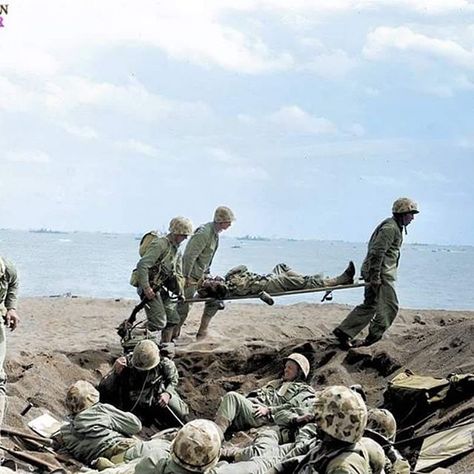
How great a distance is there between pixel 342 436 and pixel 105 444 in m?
2.88

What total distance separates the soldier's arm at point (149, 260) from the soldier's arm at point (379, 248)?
8.39ft

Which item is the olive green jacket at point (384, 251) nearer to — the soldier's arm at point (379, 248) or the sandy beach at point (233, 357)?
the soldier's arm at point (379, 248)

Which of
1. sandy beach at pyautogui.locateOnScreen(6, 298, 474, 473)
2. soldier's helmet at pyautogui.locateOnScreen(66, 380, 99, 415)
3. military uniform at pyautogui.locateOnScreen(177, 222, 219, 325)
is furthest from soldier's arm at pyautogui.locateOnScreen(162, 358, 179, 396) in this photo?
military uniform at pyautogui.locateOnScreen(177, 222, 219, 325)

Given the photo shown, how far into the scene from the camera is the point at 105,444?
7.61 m

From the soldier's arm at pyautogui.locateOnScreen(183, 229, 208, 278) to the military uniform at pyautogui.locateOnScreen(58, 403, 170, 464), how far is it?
4378 millimetres

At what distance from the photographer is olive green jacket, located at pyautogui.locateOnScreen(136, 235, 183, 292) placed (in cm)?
1104

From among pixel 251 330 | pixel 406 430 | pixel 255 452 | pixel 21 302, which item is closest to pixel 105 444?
pixel 255 452

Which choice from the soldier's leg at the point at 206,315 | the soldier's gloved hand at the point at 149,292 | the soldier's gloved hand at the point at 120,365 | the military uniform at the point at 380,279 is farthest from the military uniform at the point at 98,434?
the soldier's leg at the point at 206,315

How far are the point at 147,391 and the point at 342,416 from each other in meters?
4.10

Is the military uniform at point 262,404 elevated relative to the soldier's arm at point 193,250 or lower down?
lower down

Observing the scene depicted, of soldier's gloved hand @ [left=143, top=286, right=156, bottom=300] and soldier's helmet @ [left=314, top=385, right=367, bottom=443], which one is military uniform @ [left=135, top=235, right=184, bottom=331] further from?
soldier's helmet @ [left=314, top=385, right=367, bottom=443]

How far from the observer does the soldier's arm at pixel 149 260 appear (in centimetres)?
1102

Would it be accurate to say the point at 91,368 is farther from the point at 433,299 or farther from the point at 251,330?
the point at 433,299

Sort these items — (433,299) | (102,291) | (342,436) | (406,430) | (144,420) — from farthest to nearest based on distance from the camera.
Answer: (433,299), (102,291), (144,420), (406,430), (342,436)
